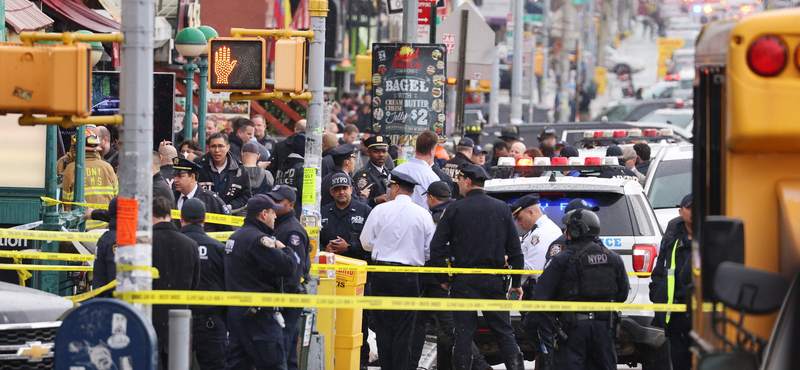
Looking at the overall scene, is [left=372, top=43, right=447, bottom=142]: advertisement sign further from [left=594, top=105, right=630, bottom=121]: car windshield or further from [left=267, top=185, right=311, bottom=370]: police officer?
[left=594, top=105, right=630, bottom=121]: car windshield

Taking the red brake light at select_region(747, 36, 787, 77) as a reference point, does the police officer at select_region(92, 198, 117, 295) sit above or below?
below

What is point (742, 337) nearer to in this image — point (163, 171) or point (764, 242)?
point (764, 242)

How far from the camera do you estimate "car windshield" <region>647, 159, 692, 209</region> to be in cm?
1173

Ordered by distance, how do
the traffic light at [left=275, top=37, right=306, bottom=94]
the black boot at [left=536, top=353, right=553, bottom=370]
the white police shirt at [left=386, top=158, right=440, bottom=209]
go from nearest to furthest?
the traffic light at [left=275, top=37, right=306, bottom=94] < the black boot at [left=536, top=353, right=553, bottom=370] < the white police shirt at [left=386, top=158, right=440, bottom=209]

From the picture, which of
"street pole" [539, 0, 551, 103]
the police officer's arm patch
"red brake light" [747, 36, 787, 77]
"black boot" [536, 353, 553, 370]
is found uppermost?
"street pole" [539, 0, 551, 103]

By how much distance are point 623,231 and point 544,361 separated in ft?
4.37

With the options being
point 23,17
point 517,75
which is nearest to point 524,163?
point 23,17

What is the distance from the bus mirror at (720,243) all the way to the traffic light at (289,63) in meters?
4.38

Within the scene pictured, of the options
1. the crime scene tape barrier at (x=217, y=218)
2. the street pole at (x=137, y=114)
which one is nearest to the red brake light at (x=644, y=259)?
the crime scene tape barrier at (x=217, y=218)

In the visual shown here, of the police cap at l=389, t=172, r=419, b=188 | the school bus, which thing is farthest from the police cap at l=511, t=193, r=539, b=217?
the school bus

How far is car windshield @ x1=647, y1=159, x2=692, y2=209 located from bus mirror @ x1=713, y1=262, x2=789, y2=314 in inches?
330

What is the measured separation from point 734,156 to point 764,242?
35 cm

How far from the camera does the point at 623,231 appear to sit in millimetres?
8352

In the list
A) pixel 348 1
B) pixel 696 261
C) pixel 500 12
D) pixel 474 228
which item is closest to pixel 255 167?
pixel 474 228
